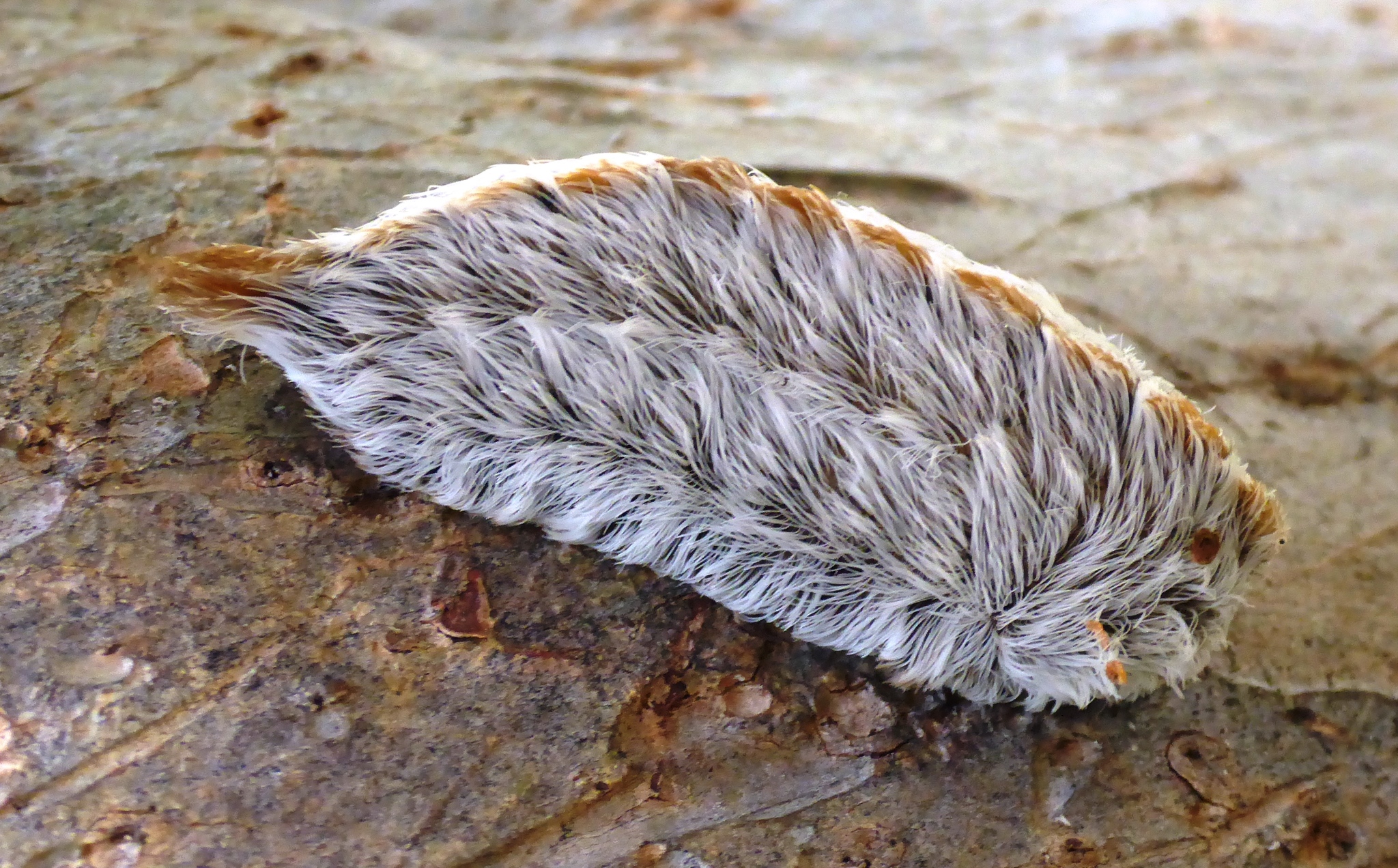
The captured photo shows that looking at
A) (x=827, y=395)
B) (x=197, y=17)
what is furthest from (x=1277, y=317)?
(x=197, y=17)

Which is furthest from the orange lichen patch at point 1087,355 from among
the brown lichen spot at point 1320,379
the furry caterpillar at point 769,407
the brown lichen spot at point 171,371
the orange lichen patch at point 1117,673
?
the brown lichen spot at point 171,371

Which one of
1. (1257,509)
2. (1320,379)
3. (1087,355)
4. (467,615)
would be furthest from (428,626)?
(1320,379)

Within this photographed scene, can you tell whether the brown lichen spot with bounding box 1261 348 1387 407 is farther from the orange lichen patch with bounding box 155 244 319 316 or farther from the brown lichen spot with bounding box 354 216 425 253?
the orange lichen patch with bounding box 155 244 319 316

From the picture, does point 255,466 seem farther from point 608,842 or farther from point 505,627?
point 608,842

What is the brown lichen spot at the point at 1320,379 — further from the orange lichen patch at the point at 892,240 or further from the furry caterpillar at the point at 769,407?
the orange lichen patch at the point at 892,240

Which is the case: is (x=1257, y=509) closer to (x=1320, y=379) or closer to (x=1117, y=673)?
(x=1117, y=673)

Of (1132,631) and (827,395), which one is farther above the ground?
(827,395)

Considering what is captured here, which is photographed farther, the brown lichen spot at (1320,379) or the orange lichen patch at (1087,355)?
the brown lichen spot at (1320,379)
